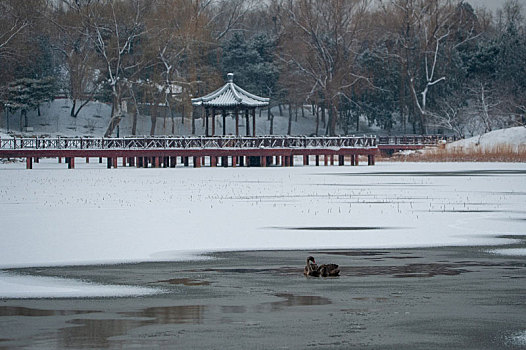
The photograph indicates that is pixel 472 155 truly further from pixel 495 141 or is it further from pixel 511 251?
pixel 511 251

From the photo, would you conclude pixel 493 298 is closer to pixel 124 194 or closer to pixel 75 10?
pixel 124 194

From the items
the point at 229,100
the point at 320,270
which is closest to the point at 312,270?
the point at 320,270

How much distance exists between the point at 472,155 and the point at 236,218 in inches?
1987

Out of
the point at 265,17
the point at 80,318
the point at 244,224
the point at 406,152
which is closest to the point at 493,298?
the point at 80,318

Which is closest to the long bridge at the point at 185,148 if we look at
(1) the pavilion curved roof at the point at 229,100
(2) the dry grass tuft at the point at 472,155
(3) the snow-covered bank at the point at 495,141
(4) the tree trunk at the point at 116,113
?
(1) the pavilion curved roof at the point at 229,100

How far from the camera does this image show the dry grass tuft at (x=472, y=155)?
71.6 meters

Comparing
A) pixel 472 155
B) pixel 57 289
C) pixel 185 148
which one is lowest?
pixel 57 289

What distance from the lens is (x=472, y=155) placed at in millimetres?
73812

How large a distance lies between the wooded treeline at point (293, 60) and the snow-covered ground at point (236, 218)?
49.9m

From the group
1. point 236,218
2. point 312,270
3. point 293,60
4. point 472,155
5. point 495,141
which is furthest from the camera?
point 293,60

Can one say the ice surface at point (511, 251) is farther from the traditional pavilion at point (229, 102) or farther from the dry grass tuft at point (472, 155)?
the traditional pavilion at point (229, 102)

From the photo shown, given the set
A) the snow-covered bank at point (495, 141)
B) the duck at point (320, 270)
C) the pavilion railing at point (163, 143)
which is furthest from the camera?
the snow-covered bank at point (495, 141)

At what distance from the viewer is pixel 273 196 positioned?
1367 inches

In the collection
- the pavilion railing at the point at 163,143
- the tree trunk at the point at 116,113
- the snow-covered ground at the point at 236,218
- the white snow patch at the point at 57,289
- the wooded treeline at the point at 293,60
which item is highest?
the wooded treeline at the point at 293,60
